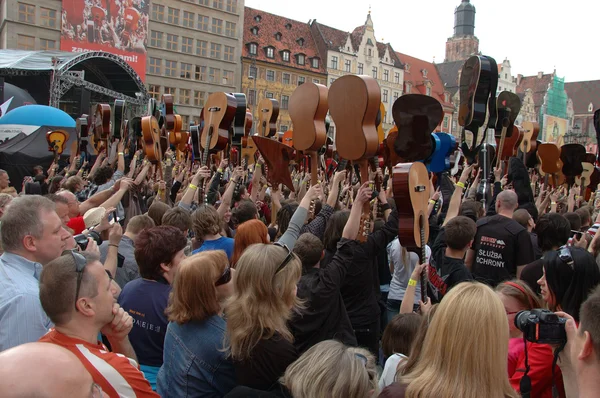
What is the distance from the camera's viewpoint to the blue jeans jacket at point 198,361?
275 cm

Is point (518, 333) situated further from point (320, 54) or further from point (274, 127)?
point (320, 54)

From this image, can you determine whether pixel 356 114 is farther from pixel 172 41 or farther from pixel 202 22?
pixel 202 22

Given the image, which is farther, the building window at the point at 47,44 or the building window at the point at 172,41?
the building window at the point at 172,41

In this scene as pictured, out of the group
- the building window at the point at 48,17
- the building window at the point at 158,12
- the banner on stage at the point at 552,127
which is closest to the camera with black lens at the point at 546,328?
the building window at the point at 48,17

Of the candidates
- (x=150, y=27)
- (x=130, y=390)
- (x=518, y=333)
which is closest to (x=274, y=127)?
(x=518, y=333)

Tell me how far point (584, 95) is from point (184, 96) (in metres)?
75.7

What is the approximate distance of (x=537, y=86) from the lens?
8350cm

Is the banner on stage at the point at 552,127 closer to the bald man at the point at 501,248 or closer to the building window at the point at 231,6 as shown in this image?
the building window at the point at 231,6

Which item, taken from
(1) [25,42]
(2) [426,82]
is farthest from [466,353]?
(2) [426,82]

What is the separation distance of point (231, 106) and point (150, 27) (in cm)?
4415

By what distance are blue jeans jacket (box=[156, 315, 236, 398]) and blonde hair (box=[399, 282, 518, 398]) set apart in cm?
102

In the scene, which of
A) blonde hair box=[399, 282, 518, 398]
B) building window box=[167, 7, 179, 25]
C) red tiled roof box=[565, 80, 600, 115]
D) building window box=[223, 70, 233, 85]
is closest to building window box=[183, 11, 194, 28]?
building window box=[167, 7, 179, 25]

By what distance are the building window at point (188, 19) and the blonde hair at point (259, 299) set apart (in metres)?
50.1

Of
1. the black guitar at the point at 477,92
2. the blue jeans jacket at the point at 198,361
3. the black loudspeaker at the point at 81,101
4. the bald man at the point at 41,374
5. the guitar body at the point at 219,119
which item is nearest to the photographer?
the bald man at the point at 41,374
